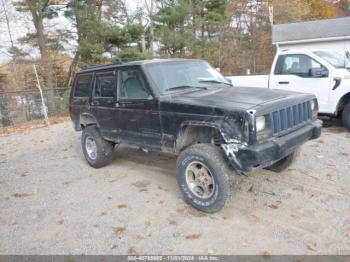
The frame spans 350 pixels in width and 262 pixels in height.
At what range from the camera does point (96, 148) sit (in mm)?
6129

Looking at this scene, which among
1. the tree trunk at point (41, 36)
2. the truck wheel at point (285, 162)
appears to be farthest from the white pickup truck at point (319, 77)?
the tree trunk at point (41, 36)

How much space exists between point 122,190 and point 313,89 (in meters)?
5.15

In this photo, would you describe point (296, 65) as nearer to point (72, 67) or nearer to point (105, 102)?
point (105, 102)

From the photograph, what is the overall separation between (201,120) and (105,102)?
2.30 m

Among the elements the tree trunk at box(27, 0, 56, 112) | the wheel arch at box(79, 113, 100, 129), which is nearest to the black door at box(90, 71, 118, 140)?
the wheel arch at box(79, 113, 100, 129)

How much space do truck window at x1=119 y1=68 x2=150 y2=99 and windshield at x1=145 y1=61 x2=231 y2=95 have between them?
0.61ft

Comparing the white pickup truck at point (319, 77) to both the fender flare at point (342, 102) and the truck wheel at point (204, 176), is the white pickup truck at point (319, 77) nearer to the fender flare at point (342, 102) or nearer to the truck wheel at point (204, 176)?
the fender flare at point (342, 102)

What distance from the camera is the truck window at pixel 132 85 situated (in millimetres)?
4777

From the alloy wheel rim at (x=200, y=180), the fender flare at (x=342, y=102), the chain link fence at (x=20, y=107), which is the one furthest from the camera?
the chain link fence at (x=20, y=107)

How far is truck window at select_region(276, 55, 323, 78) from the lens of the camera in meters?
7.65

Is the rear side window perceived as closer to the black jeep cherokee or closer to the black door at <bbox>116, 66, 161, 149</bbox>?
the black jeep cherokee

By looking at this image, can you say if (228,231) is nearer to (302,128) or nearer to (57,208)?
(302,128)

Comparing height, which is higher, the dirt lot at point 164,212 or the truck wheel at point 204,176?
the truck wheel at point 204,176

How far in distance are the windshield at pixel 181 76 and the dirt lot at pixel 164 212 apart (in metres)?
1.60
